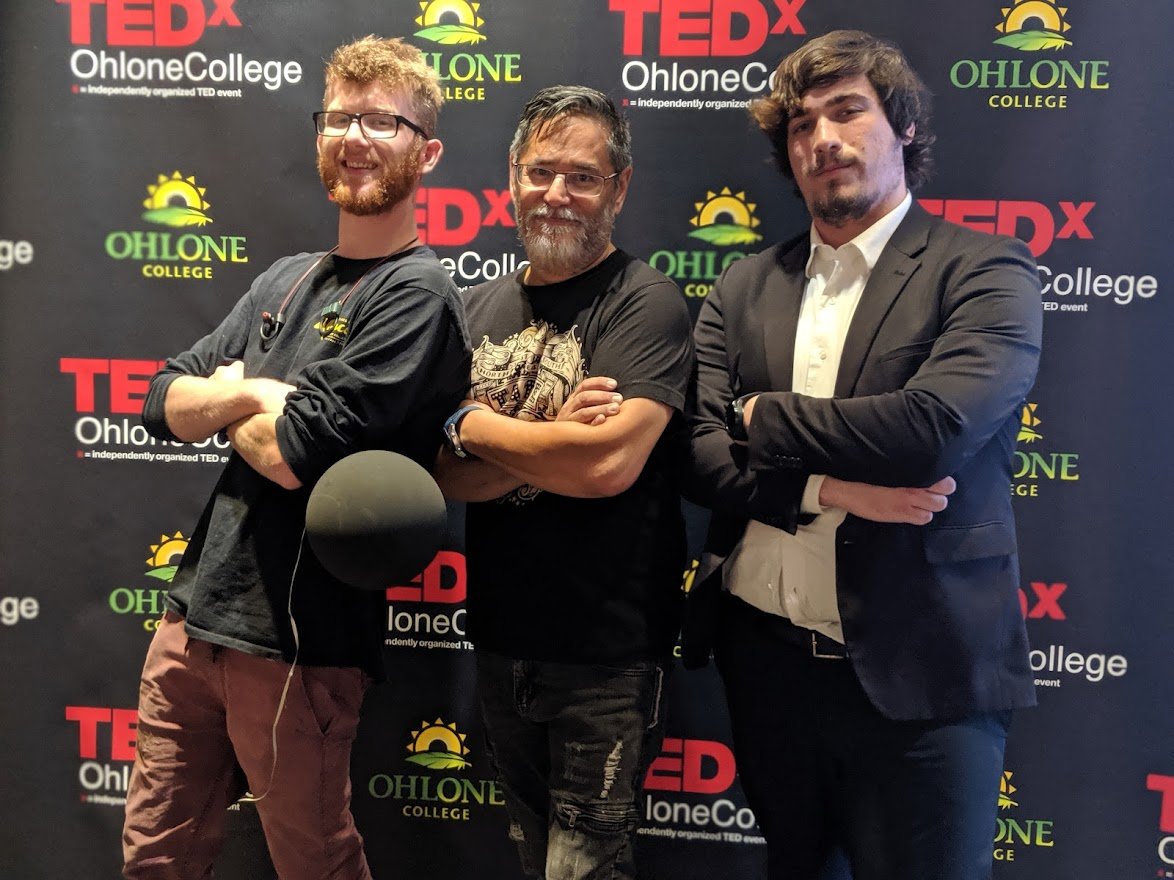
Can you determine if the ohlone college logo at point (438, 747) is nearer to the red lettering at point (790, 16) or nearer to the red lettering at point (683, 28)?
the red lettering at point (683, 28)

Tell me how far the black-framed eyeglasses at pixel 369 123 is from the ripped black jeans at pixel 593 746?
4.11 feet

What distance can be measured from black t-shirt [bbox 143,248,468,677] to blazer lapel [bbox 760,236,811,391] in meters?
0.68

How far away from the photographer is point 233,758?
7.13 feet

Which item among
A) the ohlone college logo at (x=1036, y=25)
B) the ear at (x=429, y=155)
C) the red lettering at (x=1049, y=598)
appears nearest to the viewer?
the ear at (x=429, y=155)

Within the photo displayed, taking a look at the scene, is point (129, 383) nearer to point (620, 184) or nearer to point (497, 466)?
point (497, 466)

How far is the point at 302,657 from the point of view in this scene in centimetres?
197

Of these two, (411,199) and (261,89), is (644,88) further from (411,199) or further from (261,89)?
(261,89)

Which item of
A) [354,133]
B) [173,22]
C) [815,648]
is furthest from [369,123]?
[815,648]

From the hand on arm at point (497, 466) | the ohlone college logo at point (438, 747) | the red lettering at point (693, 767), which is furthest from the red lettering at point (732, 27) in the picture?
the ohlone college logo at point (438, 747)

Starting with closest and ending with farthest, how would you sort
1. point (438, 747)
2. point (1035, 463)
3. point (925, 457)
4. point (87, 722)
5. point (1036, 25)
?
point (925, 457), point (1036, 25), point (1035, 463), point (438, 747), point (87, 722)

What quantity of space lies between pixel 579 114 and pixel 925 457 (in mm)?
Result: 1080

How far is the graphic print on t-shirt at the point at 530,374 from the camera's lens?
202cm

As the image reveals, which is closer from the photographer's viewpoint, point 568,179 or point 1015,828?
point 568,179

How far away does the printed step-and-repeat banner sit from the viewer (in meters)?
2.53
